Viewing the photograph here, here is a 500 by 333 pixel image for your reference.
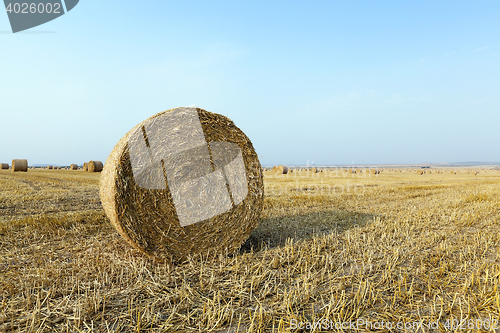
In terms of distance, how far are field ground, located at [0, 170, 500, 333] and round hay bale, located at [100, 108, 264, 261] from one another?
33cm

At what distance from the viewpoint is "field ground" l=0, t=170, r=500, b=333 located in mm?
2521

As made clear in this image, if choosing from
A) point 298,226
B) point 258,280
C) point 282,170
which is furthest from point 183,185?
point 282,170

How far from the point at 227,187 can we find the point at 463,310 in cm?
308

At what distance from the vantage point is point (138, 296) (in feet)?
9.63

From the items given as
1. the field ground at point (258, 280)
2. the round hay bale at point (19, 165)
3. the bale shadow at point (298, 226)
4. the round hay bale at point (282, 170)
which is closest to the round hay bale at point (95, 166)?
the round hay bale at point (19, 165)

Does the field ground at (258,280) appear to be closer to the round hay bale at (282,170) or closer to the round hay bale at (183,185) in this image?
the round hay bale at (183,185)

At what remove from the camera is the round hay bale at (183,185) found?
12.4 feet

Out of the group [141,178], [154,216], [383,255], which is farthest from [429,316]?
[141,178]

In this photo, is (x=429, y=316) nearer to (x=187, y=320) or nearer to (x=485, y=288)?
(x=485, y=288)

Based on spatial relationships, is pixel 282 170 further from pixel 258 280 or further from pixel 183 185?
pixel 258 280

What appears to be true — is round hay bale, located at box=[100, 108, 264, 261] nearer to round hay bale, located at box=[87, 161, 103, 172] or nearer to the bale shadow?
the bale shadow

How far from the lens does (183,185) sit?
432 centimetres

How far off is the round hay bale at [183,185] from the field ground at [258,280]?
13.1 inches

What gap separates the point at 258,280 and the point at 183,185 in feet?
6.03
